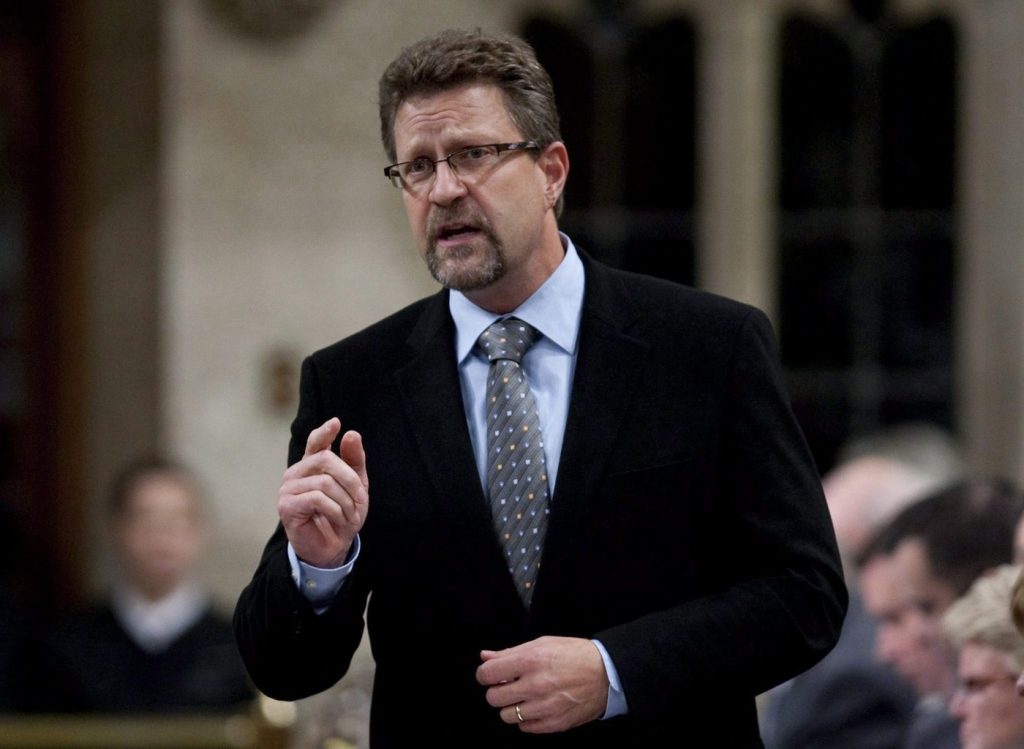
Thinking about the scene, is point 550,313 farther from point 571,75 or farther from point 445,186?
point 571,75

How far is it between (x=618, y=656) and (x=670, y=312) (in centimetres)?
54

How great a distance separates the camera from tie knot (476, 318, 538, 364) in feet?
8.98

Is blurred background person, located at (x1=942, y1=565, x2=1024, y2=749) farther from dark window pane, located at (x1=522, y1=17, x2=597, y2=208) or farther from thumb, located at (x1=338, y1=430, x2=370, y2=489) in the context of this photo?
dark window pane, located at (x1=522, y1=17, x2=597, y2=208)

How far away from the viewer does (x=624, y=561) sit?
8.50ft

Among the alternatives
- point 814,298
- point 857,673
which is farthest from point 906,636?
point 814,298

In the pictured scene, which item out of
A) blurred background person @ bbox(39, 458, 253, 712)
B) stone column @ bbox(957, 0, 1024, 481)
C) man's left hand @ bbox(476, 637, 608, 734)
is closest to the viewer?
man's left hand @ bbox(476, 637, 608, 734)

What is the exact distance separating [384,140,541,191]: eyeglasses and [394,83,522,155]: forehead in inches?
0.5

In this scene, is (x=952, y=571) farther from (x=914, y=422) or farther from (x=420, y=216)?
(x=914, y=422)

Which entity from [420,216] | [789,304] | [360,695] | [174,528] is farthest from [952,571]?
[789,304]

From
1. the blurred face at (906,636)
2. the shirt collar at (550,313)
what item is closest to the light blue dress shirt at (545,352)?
the shirt collar at (550,313)

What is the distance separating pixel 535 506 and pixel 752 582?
0.31m

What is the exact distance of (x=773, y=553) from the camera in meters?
2.57

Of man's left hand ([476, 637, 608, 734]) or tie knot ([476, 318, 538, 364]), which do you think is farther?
tie knot ([476, 318, 538, 364])

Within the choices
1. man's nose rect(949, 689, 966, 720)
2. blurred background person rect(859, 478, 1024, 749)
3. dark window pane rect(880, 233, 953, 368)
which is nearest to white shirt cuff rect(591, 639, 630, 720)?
man's nose rect(949, 689, 966, 720)
